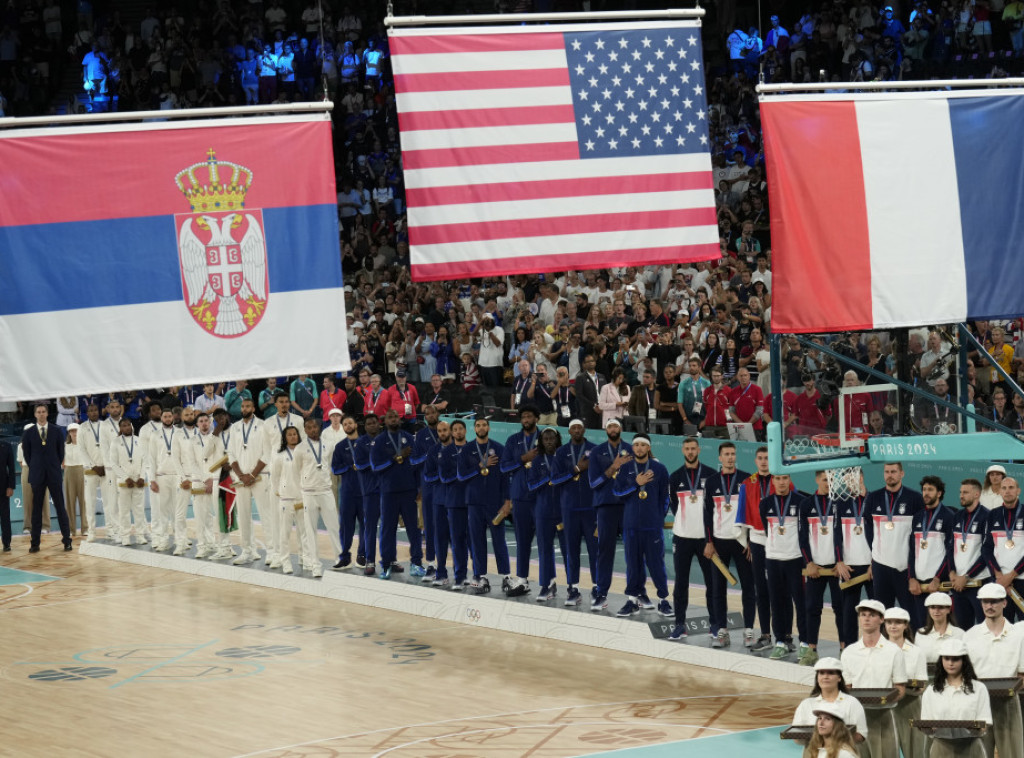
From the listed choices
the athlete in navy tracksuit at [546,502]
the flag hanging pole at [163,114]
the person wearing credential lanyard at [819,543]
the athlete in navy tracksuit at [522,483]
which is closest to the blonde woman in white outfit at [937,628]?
the person wearing credential lanyard at [819,543]

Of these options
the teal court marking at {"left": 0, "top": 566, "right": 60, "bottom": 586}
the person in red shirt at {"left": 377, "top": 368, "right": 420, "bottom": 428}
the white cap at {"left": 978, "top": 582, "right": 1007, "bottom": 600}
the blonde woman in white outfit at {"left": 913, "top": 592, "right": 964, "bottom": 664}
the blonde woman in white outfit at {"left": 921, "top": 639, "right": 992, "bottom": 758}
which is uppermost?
the person in red shirt at {"left": 377, "top": 368, "right": 420, "bottom": 428}

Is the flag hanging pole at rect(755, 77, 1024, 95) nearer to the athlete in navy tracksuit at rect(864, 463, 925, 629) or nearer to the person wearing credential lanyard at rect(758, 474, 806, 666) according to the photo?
the athlete in navy tracksuit at rect(864, 463, 925, 629)

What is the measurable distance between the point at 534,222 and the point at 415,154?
3.01 ft

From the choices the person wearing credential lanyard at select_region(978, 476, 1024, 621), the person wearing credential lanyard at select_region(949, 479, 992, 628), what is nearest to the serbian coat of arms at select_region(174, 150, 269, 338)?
the person wearing credential lanyard at select_region(949, 479, 992, 628)

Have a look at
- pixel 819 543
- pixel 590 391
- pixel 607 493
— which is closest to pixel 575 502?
pixel 607 493

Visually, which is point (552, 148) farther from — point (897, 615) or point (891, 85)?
point (897, 615)

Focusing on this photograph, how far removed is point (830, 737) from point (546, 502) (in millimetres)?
8362

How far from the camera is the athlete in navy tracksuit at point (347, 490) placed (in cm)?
2061

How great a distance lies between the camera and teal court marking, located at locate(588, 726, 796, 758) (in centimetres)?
1325

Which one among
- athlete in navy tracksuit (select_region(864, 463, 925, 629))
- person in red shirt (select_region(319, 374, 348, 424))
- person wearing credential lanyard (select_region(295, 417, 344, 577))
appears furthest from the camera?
person in red shirt (select_region(319, 374, 348, 424))

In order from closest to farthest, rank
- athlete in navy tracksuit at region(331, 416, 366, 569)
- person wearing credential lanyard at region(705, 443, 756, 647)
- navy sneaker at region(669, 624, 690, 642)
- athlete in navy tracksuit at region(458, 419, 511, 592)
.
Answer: person wearing credential lanyard at region(705, 443, 756, 647), navy sneaker at region(669, 624, 690, 642), athlete in navy tracksuit at region(458, 419, 511, 592), athlete in navy tracksuit at region(331, 416, 366, 569)

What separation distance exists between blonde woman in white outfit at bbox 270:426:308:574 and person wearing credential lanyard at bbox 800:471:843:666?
7860mm

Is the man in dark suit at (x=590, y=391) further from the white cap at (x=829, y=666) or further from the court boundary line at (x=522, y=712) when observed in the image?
the white cap at (x=829, y=666)

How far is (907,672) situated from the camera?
1162 cm
